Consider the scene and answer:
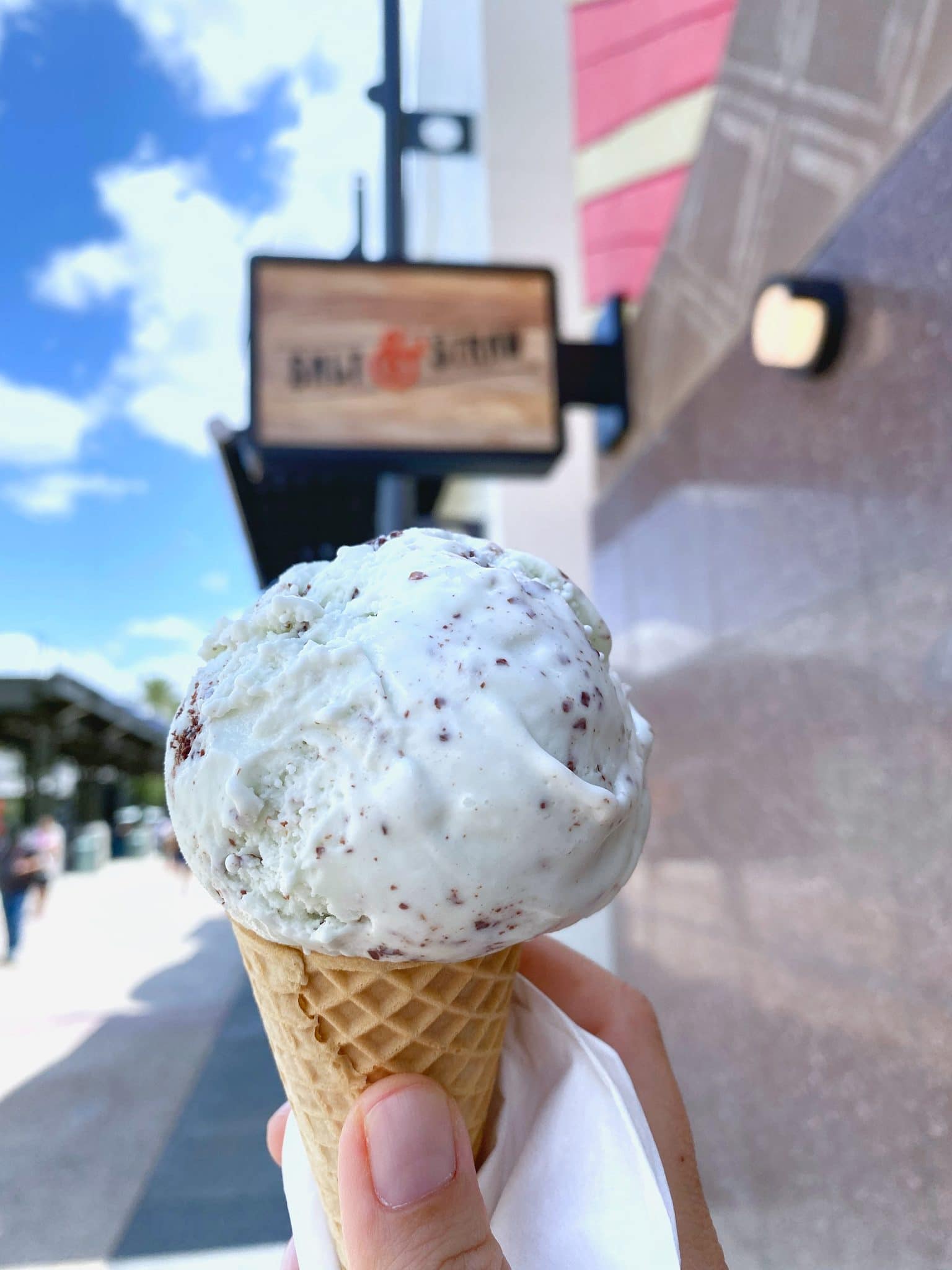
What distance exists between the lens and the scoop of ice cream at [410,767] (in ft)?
2.85

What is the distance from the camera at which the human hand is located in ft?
2.94

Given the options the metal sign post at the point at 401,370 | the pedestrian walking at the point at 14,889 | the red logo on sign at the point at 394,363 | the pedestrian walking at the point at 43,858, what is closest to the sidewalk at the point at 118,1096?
the pedestrian walking at the point at 14,889

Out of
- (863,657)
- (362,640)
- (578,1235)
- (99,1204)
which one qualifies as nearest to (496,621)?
(362,640)

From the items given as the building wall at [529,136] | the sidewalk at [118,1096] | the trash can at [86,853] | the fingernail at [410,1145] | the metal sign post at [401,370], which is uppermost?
the building wall at [529,136]

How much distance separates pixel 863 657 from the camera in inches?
68.1

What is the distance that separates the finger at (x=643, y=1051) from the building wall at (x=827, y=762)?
537 millimetres

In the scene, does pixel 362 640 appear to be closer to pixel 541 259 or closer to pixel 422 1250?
pixel 422 1250

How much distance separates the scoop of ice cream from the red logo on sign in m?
1.92

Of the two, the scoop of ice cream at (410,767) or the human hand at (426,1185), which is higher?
the scoop of ice cream at (410,767)

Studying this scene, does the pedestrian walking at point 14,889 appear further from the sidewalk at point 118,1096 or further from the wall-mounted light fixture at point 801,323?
the wall-mounted light fixture at point 801,323

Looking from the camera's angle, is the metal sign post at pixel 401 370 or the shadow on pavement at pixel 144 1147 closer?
the metal sign post at pixel 401 370

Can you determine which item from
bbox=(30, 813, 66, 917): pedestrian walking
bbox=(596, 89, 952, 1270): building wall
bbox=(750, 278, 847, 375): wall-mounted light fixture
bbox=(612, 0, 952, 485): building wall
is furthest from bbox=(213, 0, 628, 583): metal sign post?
bbox=(30, 813, 66, 917): pedestrian walking

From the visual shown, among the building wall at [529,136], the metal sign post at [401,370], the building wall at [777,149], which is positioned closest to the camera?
the building wall at [777,149]

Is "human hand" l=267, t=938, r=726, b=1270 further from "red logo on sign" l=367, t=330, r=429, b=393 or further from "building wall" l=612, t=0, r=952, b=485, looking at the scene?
"red logo on sign" l=367, t=330, r=429, b=393
